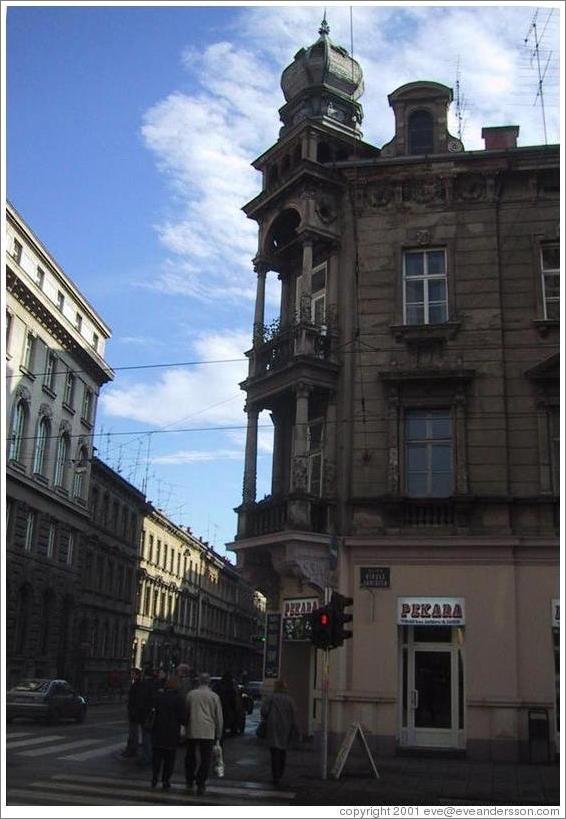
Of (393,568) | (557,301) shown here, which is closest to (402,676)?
(393,568)

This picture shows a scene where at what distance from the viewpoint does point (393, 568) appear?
1858 centimetres

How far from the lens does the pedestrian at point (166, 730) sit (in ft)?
41.6

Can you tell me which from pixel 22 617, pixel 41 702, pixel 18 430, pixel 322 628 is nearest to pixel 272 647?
pixel 322 628

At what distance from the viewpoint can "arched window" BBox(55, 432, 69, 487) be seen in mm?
46750

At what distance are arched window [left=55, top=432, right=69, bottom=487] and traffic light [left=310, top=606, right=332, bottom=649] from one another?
33847 millimetres

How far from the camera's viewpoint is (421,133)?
72.0 ft

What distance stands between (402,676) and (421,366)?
6879 mm

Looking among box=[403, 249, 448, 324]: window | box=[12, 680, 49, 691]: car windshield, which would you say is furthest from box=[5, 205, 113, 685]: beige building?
box=[403, 249, 448, 324]: window

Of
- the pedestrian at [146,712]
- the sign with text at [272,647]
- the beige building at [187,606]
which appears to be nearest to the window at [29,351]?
the beige building at [187,606]

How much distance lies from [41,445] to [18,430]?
3159 millimetres

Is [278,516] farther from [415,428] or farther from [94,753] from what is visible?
[94,753]

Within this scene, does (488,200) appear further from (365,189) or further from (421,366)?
(421,366)

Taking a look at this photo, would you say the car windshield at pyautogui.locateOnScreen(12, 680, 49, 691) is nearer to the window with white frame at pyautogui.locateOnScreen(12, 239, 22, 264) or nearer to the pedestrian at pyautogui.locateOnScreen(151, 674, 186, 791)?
the pedestrian at pyautogui.locateOnScreen(151, 674, 186, 791)

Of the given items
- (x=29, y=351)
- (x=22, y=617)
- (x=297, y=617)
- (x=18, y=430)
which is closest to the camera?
(x=297, y=617)
